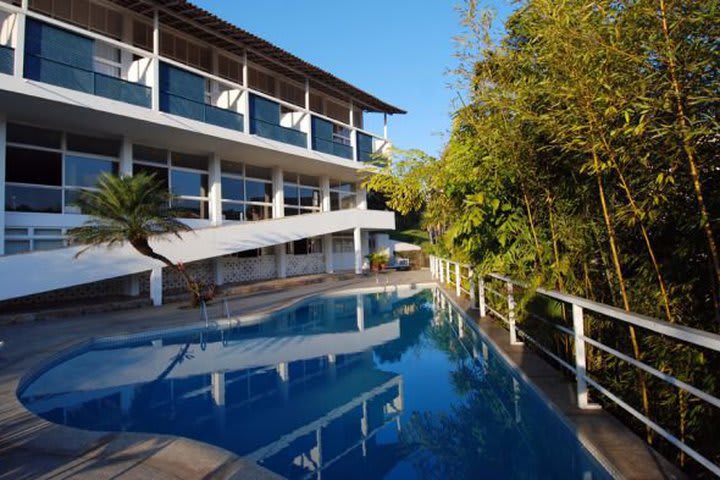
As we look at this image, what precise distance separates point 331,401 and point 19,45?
37.1ft

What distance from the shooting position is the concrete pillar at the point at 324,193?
2286cm

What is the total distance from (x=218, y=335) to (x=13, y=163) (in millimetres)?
8539

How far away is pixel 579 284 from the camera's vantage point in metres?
4.30

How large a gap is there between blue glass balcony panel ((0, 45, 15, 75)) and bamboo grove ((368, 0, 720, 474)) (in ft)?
34.1

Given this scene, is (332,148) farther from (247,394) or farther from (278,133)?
(247,394)

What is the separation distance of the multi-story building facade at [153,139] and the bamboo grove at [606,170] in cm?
552

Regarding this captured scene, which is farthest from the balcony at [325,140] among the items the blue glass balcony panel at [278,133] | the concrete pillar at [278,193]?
the concrete pillar at [278,193]

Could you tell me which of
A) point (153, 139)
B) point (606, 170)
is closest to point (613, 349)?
point (606, 170)

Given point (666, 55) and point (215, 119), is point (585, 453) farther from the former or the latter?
point (215, 119)

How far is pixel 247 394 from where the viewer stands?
226 inches

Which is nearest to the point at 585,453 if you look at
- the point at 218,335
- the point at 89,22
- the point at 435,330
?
the point at 435,330

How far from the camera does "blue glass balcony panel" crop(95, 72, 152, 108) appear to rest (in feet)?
38.6

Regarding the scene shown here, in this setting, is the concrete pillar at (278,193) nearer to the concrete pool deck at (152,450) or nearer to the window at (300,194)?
the window at (300,194)

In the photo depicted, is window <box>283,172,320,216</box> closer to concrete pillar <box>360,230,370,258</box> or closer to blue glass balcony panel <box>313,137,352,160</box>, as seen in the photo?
blue glass balcony panel <box>313,137,352,160</box>
